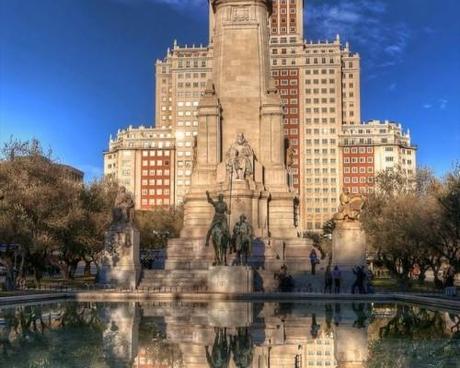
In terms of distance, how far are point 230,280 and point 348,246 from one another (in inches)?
330

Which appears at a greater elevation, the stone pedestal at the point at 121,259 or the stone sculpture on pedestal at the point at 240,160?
the stone sculpture on pedestal at the point at 240,160

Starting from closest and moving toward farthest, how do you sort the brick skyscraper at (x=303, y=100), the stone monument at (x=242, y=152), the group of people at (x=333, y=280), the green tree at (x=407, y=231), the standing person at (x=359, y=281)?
the standing person at (x=359, y=281)
the group of people at (x=333, y=280)
the stone monument at (x=242, y=152)
the green tree at (x=407, y=231)
the brick skyscraper at (x=303, y=100)

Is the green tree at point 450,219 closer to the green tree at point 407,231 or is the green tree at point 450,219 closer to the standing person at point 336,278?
the green tree at point 407,231

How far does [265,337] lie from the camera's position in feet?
57.6

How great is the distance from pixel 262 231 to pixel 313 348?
2729 cm

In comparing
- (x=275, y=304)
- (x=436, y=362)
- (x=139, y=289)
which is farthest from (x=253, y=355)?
(x=139, y=289)

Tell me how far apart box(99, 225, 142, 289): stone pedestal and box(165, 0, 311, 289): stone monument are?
3.57m

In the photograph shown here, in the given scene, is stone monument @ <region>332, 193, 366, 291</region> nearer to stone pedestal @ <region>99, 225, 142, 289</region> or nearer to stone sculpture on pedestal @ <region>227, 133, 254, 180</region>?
stone sculpture on pedestal @ <region>227, 133, 254, 180</region>

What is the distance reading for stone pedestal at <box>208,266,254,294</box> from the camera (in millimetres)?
33062

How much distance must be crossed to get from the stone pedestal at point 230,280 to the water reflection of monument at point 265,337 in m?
6.35

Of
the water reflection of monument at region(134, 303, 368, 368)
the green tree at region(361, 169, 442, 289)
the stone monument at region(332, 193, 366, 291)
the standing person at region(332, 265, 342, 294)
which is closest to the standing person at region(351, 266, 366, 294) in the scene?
the standing person at region(332, 265, 342, 294)

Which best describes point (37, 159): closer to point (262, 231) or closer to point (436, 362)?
point (262, 231)

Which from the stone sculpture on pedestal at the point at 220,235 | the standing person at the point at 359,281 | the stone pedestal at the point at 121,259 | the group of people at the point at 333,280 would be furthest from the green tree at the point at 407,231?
the stone pedestal at the point at 121,259

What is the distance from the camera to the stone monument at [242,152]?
139 ft
